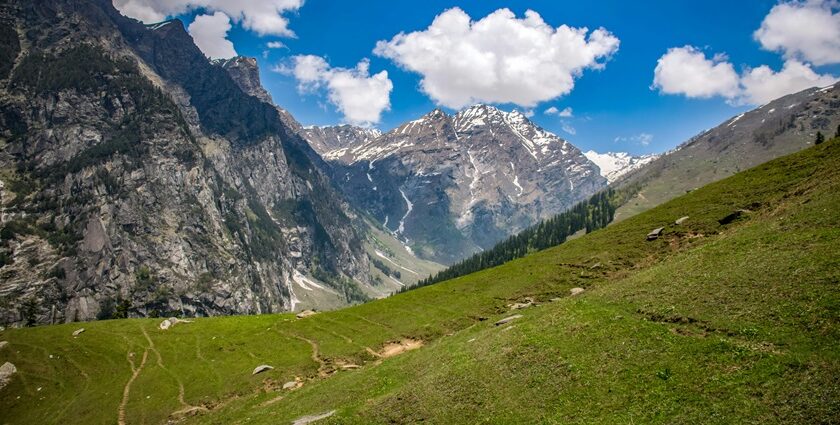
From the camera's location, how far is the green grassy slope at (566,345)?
2288 cm

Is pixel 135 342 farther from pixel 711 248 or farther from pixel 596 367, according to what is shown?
pixel 711 248

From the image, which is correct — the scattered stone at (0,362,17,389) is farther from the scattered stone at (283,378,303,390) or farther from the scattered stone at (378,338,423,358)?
the scattered stone at (378,338,423,358)

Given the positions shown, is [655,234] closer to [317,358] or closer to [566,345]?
[566,345]

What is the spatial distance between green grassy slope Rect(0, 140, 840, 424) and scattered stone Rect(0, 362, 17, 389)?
0.88 metres

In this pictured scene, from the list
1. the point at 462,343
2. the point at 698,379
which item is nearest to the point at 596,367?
the point at 698,379

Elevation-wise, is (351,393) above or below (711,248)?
below

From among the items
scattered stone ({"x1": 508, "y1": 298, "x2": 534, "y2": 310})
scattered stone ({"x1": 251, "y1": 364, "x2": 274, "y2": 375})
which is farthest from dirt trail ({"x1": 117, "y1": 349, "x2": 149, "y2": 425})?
scattered stone ({"x1": 508, "y1": 298, "x2": 534, "y2": 310})

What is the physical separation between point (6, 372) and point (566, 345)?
7343 centimetres

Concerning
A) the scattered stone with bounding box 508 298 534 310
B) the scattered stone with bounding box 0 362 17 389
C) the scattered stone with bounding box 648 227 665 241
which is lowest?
the scattered stone with bounding box 508 298 534 310

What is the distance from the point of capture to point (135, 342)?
70.8 metres

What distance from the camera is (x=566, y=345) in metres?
31.1

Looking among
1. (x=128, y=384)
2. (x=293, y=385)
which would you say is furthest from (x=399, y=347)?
(x=128, y=384)

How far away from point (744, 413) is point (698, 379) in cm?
340

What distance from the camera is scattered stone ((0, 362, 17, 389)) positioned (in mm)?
61378
